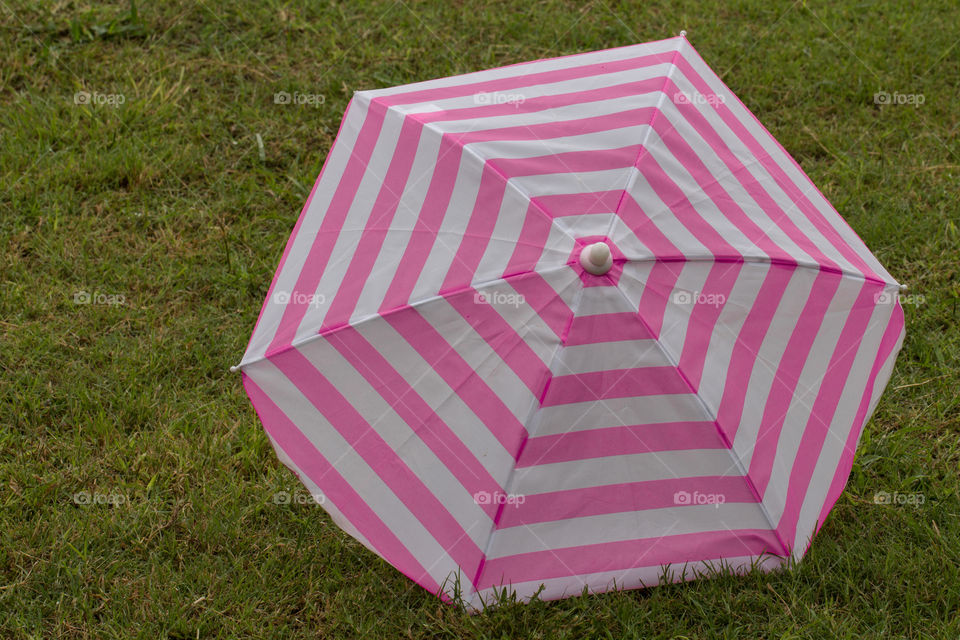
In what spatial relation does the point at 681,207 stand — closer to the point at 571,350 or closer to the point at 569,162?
the point at 569,162

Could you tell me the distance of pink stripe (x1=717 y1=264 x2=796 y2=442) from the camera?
254 cm

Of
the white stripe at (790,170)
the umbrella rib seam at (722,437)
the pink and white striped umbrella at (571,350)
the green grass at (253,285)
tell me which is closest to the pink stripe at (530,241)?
the pink and white striped umbrella at (571,350)

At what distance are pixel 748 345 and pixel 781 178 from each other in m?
0.66

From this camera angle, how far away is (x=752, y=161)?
2.89m

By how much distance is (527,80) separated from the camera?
9.84 ft

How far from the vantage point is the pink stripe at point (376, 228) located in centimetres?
270

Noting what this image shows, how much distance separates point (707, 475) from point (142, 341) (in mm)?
2425

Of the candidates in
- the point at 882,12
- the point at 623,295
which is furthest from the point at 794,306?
Answer: the point at 882,12

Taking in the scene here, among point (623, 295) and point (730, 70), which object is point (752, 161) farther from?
point (730, 70)

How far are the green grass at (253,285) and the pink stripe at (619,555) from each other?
0.52 meters

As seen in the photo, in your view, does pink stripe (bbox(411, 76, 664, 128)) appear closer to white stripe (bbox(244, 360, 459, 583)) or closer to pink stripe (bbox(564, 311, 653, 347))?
pink stripe (bbox(564, 311, 653, 347))

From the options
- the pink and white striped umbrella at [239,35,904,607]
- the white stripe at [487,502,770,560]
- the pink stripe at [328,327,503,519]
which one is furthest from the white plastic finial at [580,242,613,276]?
the white stripe at [487,502,770,560]

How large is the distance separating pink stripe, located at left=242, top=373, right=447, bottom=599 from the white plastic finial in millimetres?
911

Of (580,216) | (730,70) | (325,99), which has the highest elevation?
(580,216)
